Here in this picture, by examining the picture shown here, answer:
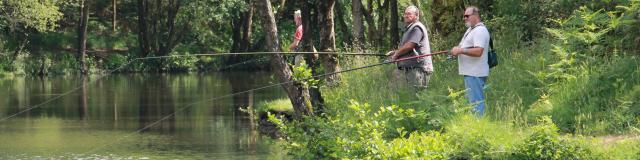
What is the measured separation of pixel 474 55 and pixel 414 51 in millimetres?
1380

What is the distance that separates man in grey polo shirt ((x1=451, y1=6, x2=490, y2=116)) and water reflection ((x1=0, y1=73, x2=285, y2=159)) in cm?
286

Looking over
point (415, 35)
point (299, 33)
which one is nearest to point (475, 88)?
point (415, 35)

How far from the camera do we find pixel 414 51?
12281mm

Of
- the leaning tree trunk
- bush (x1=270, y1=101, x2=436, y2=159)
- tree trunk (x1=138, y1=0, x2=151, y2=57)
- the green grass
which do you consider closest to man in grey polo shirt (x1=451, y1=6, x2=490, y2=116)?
bush (x1=270, y1=101, x2=436, y2=159)

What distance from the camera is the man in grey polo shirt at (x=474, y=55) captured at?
10984 mm

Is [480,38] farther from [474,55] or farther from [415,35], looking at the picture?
[415,35]

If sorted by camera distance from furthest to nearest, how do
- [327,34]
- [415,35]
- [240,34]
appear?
[240,34], [327,34], [415,35]

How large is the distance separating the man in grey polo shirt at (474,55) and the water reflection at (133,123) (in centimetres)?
286

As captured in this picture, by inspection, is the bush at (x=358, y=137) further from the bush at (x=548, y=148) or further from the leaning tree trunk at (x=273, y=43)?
the leaning tree trunk at (x=273, y=43)

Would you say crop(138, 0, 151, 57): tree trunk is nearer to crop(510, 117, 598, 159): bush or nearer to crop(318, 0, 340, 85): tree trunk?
crop(318, 0, 340, 85): tree trunk

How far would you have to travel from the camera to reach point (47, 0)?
4500 cm

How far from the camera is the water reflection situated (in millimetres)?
16516

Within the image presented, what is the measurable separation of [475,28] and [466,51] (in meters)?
0.27

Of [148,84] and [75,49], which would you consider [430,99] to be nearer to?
[148,84]
